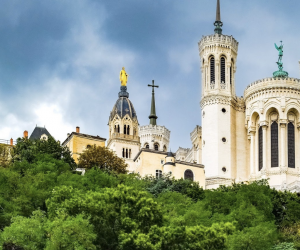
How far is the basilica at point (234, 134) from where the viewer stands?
75.8 metres

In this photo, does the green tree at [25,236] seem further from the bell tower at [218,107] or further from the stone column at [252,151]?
the stone column at [252,151]

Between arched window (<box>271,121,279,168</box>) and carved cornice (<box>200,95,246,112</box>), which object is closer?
arched window (<box>271,121,279,168</box>)

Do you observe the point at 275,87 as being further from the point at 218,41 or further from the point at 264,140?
the point at 218,41

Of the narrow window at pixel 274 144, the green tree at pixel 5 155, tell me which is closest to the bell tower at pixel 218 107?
the narrow window at pixel 274 144

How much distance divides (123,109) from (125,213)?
53.5 m

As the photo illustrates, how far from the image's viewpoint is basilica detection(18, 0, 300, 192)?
249 feet

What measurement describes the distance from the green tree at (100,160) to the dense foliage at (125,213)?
16.0ft

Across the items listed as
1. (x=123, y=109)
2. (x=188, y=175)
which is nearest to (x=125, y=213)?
(x=188, y=175)

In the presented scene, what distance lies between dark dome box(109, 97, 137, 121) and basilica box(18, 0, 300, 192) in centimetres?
1283

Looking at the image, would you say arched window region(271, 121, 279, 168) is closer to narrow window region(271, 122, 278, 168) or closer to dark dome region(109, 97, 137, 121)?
narrow window region(271, 122, 278, 168)

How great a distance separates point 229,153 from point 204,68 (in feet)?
34.4

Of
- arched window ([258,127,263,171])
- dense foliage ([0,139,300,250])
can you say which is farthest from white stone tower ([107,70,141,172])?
dense foliage ([0,139,300,250])

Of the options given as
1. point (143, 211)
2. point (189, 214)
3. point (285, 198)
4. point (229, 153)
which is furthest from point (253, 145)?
point (143, 211)

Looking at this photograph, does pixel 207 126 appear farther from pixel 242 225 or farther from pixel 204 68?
pixel 242 225
